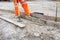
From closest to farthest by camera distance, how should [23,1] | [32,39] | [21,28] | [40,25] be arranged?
[32,39] → [21,28] → [40,25] → [23,1]

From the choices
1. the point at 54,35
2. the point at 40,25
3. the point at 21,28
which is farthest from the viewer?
the point at 40,25

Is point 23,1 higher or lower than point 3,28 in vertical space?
higher

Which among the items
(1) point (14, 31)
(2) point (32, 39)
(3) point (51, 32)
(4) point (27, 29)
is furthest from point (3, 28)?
(3) point (51, 32)

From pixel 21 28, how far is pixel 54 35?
1007 mm

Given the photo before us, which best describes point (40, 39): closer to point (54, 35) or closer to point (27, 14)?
point (54, 35)

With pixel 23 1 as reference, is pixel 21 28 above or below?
below

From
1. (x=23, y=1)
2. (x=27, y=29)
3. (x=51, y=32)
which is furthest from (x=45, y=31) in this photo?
(x=23, y=1)

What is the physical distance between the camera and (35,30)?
14.6 ft

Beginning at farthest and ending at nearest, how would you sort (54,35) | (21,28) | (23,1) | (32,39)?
(23,1) → (21,28) → (54,35) → (32,39)

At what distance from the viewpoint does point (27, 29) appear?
451 cm

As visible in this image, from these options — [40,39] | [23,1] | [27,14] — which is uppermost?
[23,1]

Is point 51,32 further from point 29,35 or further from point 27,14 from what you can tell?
point 27,14

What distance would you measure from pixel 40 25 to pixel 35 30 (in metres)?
0.60

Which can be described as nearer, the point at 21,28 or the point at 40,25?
the point at 21,28
